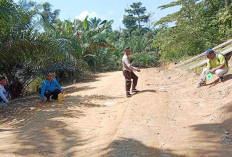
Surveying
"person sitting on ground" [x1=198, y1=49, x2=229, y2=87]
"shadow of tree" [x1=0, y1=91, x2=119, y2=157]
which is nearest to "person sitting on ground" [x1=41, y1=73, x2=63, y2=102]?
"shadow of tree" [x1=0, y1=91, x2=119, y2=157]

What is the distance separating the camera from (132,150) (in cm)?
338

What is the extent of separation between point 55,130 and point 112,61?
2051 centimetres

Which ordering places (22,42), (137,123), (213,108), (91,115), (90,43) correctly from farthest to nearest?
1. (90,43)
2. (22,42)
3. (91,115)
4. (213,108)
5. (137,123)

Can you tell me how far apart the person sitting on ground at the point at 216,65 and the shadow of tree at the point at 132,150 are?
3975 millimetres

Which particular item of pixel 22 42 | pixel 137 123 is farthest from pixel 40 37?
pixel 137 123

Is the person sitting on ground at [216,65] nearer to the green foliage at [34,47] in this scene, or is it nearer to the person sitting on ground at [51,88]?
the person sitting on ground at [51,88]

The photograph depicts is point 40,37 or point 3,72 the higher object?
point 40,37

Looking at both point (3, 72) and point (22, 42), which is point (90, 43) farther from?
point (22, 42)

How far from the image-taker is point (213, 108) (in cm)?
508

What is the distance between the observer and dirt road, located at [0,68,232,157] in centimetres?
342

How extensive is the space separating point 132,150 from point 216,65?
4511 millimetres

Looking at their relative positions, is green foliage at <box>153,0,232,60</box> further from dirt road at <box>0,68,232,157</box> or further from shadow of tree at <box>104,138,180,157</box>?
shadow of tree at <box>104,138,180,157</box>

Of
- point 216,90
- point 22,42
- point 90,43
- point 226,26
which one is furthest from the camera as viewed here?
point 90,43

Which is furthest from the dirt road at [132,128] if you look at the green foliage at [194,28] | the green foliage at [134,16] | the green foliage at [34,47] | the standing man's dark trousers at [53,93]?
the green foliage at [134,16]
